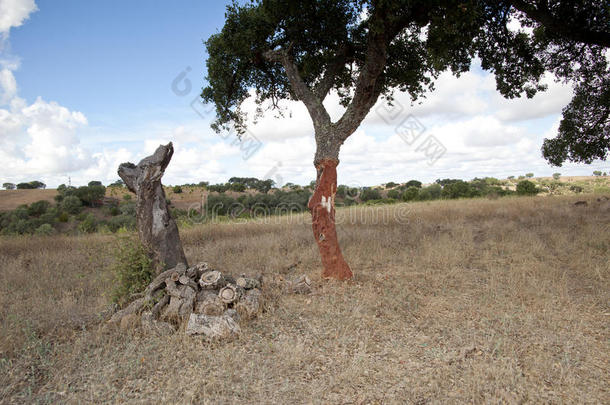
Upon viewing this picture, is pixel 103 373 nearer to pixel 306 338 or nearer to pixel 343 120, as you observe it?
pixel 306 338

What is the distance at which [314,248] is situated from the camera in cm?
932

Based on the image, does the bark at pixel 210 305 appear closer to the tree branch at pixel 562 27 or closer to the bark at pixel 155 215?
the bark at pixel 155 215

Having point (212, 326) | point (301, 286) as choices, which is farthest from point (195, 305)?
point (301, 286)

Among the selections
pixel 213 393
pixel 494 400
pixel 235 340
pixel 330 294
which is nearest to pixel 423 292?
pixel 330 294

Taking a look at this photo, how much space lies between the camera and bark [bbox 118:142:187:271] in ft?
20.6

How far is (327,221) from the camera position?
21.8ft

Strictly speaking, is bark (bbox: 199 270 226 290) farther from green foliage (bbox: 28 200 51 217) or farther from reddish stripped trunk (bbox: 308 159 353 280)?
green foliage (bbox: 28 200 51 217)

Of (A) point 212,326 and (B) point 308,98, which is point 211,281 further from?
(B) point 308,98

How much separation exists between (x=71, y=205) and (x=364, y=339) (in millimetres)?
26607

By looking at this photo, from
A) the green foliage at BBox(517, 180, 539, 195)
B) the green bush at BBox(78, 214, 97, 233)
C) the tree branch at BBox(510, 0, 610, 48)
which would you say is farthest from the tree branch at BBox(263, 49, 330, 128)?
the green foliage at BBox(517, 180, 539, 195)

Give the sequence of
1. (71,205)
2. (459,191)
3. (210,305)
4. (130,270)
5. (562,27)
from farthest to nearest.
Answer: (459,191) → (71,205) → (562,27) → (130,270) → (210,305)

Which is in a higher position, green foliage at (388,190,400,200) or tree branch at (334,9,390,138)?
tree branch at (334,9,390,138)

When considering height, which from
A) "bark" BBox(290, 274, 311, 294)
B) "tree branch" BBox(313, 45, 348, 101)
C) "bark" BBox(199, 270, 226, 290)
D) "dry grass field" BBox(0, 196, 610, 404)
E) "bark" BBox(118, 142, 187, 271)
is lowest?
"dry grass field" BBox(0, 196, 610, 404)

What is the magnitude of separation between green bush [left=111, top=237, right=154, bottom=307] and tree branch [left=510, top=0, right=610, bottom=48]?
32.2ft
